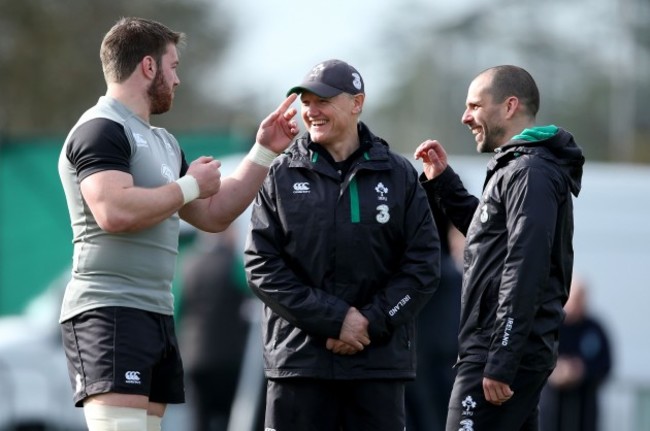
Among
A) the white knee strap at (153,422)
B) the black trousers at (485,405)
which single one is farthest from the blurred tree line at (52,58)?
the black trousers at (485,405)

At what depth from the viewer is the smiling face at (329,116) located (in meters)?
6.63

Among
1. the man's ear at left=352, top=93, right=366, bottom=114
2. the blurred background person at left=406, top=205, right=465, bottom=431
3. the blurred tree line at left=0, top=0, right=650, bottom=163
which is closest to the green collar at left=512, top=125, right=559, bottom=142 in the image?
the man's ear at left=352, top=93, right=366, bottom=114

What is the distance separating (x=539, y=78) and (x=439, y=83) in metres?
2.18

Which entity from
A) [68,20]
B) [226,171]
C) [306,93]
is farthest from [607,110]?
[306,93]

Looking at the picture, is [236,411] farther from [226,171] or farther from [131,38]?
[131,38]

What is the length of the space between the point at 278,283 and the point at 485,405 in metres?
1.09

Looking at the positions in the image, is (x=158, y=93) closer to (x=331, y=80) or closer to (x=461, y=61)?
(x=331, y=80)

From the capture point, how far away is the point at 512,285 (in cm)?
609

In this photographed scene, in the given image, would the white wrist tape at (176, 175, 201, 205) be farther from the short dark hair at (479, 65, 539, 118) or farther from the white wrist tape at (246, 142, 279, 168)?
the short dark hair at (479, 65, 539, 118)

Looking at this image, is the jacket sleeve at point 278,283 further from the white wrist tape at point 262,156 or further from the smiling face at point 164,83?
the smiling face at point 164,83

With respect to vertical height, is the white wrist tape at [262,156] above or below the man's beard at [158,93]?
below

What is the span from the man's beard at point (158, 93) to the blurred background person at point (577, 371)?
7334mm

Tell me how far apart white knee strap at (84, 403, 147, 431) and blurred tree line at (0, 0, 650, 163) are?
653 inches

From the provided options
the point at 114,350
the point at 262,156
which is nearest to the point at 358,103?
the point at 262,156
